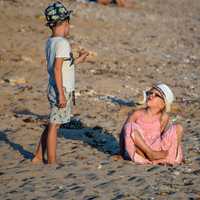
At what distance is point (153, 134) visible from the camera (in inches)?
309

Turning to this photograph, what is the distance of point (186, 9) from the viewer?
27.9 m

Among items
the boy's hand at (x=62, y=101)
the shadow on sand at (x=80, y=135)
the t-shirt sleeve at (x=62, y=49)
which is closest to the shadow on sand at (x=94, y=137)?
the shadow on sand at (x=80, y=135)

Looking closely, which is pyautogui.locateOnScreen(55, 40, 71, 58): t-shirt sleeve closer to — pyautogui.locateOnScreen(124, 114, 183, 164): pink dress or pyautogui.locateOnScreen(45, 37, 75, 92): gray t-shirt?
pyautogui.locateOnScreen(45, 37, 75, 92): gray t-shirt

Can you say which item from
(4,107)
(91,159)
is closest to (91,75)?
(4,107)

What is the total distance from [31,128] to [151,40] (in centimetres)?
1099

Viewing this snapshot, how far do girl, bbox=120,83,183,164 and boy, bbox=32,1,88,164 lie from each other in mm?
697

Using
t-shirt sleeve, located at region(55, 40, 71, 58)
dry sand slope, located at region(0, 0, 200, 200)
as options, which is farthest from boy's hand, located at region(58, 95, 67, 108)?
dry sand slope, located at region(0, 0, 200, 200)

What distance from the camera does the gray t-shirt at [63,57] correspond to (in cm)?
732

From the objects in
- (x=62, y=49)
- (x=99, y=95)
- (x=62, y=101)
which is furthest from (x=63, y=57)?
(x=99, y=95)

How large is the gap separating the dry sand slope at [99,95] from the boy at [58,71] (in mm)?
455

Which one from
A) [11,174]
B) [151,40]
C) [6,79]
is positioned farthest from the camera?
[151,40]

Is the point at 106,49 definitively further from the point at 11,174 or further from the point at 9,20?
the point at 11,174

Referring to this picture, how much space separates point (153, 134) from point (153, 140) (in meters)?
0.06

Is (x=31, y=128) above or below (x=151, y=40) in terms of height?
below
